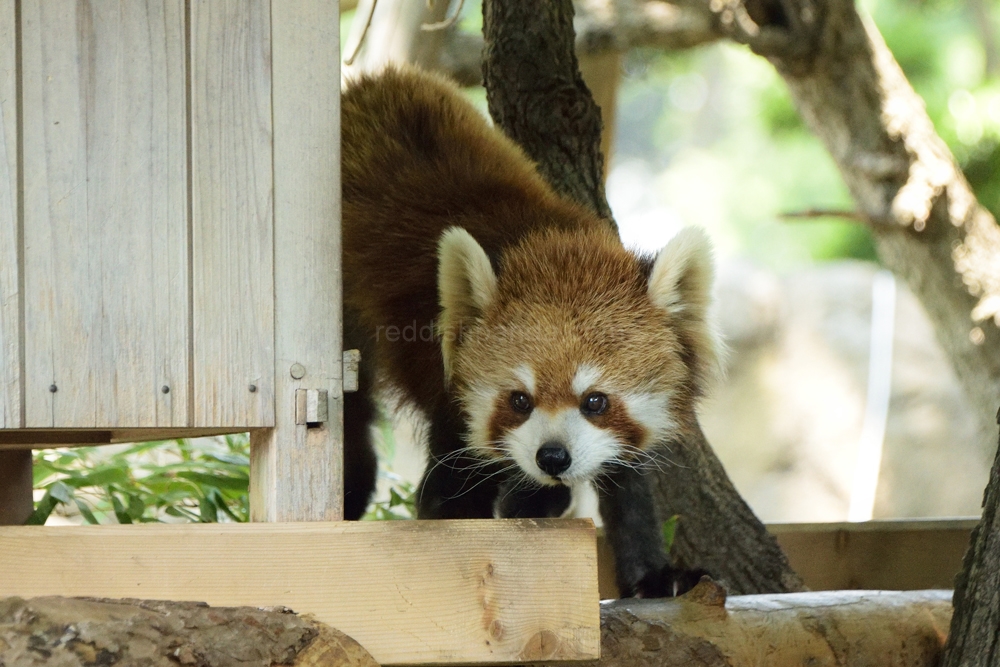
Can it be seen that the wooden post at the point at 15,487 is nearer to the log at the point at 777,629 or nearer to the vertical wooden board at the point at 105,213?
the vertical wooden board at the point at 105,213

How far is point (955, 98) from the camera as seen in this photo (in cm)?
880

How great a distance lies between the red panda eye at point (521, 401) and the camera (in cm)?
281

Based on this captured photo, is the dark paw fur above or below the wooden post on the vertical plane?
below

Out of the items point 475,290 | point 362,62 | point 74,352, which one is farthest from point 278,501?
point 362,62

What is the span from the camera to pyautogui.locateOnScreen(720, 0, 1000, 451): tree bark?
17.9ft

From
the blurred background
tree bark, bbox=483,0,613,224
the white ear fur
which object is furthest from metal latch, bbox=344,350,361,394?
the blurred background

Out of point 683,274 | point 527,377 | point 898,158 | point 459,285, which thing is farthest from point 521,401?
point 898,158

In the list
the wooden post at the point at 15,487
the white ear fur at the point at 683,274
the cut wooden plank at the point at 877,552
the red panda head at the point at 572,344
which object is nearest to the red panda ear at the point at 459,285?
the red panda head at the point at 572,344

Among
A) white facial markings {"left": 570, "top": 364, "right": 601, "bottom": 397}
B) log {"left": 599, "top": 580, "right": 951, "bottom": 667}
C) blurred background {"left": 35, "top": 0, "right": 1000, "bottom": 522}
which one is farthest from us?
blurred background {"left": 35, "top": 0, "right": 1000, "bottom": 522}

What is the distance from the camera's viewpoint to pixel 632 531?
326 cm

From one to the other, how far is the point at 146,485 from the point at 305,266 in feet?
7.08

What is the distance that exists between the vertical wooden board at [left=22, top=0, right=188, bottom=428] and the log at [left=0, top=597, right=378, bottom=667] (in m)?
0.39

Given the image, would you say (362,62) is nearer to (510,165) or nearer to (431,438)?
(510,165)

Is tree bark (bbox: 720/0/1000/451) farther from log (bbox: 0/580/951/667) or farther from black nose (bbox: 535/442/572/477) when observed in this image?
black nose (bbox: 535/442/572/477)
